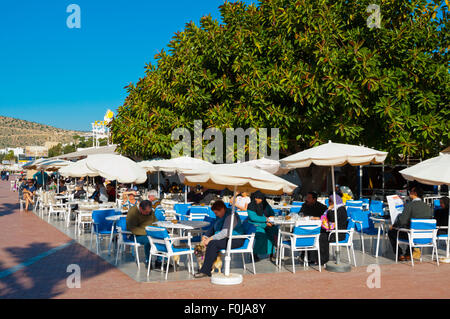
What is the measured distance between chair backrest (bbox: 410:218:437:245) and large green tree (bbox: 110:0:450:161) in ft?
23.7

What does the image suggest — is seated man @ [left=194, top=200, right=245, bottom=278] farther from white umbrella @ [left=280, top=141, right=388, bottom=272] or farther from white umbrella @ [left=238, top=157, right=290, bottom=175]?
white umbrella @ [left=238, top=157, right=290, bottom=175]

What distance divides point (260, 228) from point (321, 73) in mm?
8659

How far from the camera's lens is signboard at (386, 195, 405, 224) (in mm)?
10016

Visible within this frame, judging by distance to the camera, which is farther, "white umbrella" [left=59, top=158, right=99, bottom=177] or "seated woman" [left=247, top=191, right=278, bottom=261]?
"white umbrella" [left=59, top=158, right=99, bottom=177]

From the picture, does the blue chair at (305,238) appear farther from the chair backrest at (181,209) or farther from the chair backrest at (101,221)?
the chair backrest at (101,221)

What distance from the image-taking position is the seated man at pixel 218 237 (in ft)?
25.9

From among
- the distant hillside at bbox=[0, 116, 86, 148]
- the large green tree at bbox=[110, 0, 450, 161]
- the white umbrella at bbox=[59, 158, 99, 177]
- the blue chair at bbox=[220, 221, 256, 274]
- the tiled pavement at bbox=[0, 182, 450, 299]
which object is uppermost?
the distant hillside at bbox=[0, 116, 86, 148]

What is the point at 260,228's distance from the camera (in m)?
9.52

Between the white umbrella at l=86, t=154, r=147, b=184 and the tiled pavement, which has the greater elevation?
the white umbrella at l=86, t=154, r=147, b=184

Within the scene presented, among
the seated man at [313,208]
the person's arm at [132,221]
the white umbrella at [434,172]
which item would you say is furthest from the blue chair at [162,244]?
the white umbrella at [434,172]

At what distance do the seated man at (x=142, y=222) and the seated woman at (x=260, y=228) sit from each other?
204 centimetres

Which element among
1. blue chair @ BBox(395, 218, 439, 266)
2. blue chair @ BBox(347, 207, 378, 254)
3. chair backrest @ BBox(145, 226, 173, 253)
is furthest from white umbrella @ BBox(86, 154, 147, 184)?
blue chair @ BBox(395, 218, 439, 266)
